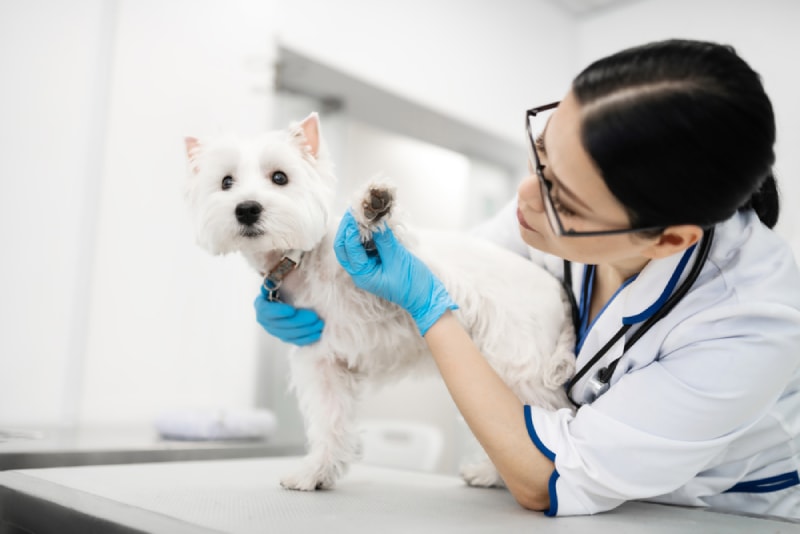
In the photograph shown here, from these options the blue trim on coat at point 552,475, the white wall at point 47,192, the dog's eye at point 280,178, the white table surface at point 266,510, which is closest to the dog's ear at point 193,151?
the dog's eye at point 280,178

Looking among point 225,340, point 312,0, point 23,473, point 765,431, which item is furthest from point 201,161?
point 312,0

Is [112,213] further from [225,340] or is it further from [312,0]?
[312,0]

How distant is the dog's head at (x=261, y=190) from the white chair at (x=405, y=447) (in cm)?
185

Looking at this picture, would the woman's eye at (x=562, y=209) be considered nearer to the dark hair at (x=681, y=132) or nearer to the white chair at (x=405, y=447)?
the dark hair at (x=681, y=132)

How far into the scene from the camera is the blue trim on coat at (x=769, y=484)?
1.19 metres

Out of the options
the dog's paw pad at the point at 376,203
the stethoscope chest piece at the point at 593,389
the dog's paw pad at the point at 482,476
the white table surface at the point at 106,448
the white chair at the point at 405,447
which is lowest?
the white chair at the point at 405,447

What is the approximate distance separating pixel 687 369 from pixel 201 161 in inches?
41.5

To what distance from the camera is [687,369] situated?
3.39 feet

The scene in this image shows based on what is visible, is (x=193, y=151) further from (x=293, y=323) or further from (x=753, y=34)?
(x=753, y=34)

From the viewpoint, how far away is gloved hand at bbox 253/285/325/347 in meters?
1.36

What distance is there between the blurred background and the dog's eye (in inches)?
34.1

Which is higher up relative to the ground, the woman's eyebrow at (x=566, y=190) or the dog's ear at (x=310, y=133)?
the dog's ear at (x=310, y=133)

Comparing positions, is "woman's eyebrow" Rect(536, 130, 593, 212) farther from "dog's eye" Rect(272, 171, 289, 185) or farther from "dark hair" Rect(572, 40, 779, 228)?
"dog's eye" Rect(272, 171, 289, 185)

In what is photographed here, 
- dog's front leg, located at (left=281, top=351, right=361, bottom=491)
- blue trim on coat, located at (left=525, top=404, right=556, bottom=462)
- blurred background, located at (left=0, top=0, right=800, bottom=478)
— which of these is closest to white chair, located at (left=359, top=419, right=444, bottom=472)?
blurred background, located at (left=0, top=0, right=800, bottom=478)
